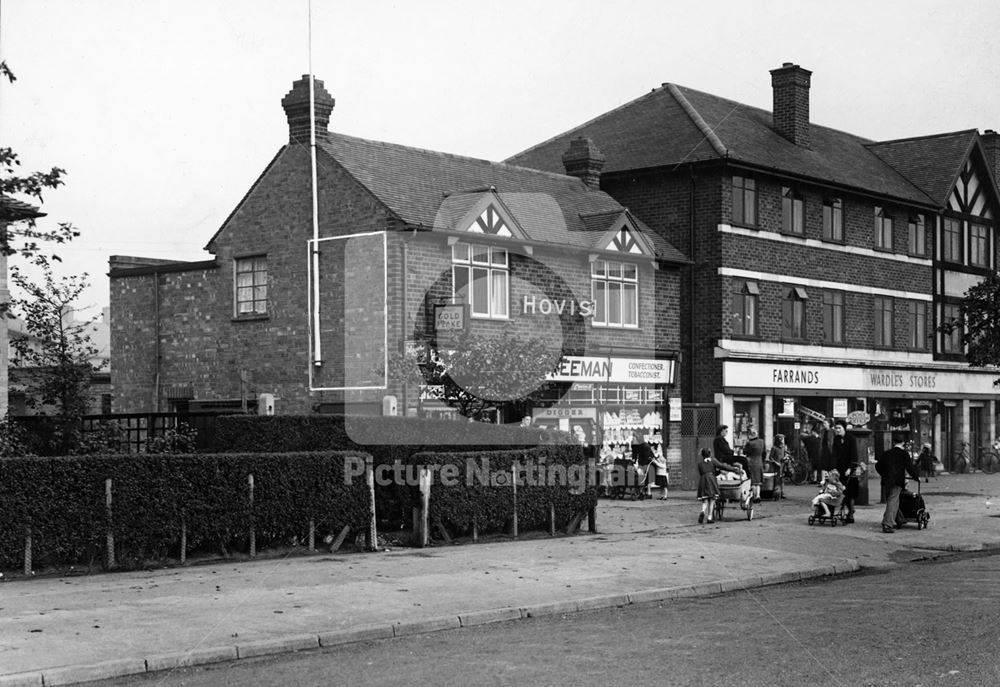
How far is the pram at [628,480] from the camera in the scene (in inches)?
1165

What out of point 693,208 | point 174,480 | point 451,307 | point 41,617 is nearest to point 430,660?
point 41,617

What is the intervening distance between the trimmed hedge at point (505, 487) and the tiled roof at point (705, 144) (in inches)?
697

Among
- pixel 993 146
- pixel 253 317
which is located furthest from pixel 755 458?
pixel 993 146

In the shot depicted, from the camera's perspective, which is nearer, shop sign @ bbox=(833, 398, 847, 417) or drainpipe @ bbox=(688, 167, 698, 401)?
drainpipe @ bbox=(688, 167, 698, 401)

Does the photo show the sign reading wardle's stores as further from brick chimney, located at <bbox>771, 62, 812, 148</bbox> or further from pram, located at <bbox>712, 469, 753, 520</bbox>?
pram, located at <bbox>712, 469, 753, 520</bbox>

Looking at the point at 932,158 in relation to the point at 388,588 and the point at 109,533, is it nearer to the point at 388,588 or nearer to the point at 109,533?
the point at 388,588

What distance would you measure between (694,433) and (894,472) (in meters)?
13.1

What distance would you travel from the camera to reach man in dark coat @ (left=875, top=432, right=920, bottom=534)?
2200 centimetres

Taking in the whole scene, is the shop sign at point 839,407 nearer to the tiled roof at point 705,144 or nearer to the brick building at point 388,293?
the tiled roof at point 705,144

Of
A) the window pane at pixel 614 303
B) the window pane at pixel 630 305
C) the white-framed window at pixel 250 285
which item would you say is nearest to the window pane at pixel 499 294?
the window pane at pixel 614 303

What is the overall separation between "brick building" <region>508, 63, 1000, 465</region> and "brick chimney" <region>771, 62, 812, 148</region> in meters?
0.06

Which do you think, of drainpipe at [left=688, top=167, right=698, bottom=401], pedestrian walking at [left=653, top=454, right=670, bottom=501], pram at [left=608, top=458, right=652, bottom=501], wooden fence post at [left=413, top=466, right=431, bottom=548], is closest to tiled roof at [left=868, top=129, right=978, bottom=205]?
drainpipe at [left=688, top=167, right=698, bottom=401]

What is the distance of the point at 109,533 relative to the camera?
15.4m

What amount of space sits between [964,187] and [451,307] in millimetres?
25520
